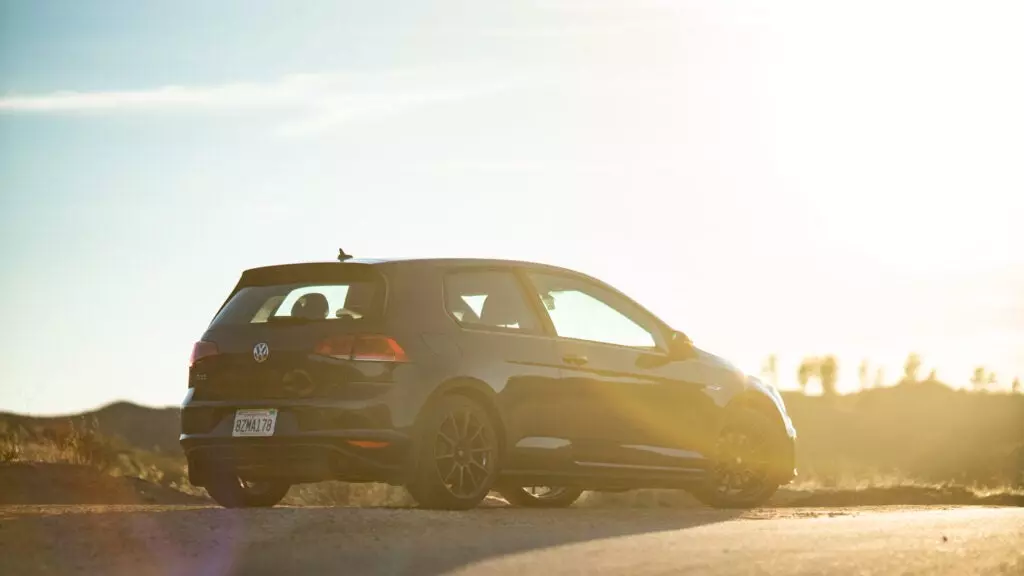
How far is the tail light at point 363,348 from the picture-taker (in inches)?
480

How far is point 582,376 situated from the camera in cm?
1366

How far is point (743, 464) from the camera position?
50.1ft

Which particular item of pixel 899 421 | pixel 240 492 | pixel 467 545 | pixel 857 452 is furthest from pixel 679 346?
pixel 899 421

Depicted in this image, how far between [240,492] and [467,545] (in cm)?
372

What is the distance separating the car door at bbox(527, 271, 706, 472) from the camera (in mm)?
13656

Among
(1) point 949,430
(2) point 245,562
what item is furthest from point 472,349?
(1) point 949,430

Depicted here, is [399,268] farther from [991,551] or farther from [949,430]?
[949,430]

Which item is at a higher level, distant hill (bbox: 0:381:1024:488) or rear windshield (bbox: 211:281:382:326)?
rear windshield (bbox: 211:281:382:326)

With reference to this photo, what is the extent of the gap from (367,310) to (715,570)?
4127mm

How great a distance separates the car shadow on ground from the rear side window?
166 centimetres

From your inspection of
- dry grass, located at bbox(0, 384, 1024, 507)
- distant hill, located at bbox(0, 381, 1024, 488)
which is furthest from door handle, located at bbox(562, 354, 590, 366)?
distant hill, located at bbox(0, 381, 1024, 488)

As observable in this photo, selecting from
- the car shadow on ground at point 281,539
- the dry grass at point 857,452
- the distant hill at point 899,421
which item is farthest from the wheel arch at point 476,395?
the distant hill at point 899,421

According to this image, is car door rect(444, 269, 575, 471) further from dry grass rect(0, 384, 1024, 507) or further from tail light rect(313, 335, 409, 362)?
dry grass rect(0, 384, 1024, 507)

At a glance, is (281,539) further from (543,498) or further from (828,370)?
(828,370)
